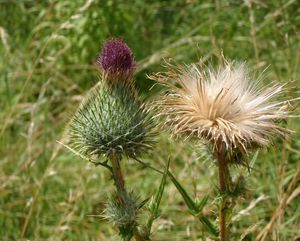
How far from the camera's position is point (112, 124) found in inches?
88.3

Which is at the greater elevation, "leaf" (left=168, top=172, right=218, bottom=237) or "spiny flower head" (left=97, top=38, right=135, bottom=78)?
"spiny flower head" (left=97, top=38, right=135, bottom=78)

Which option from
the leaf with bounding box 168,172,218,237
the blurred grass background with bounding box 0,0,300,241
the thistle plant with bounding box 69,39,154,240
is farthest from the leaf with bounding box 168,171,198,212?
the blurred grass background with bounding box 0,0,300,241

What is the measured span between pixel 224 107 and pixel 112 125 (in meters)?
0.45

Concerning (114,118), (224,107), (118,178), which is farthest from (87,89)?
(224,107)

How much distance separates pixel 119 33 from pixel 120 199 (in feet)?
10.2

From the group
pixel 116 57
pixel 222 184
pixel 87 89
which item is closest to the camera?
pixel 222 184

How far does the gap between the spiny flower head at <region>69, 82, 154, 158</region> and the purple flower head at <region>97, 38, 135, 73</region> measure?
Answer: 8cm

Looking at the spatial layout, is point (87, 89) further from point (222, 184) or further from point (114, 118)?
point (222, 184)

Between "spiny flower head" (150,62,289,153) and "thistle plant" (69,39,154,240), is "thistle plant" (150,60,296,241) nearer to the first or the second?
"spiny flower head" (150,62,289,153)

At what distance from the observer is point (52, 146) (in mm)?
4234

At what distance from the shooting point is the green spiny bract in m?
2.19

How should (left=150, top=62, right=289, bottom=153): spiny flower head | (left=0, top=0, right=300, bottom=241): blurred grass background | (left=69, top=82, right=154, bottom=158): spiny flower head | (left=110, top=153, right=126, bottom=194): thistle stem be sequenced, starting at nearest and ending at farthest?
1. (left=150, top=62, right=289, bottom=153): spiny flower head
2. (left=110, top=153, right=126, bottom=194): thistle stem
3. (left=69, top=82, right=154, bottom=158): spiny flower head
4. (left=0, top=0, right=300, bottom=241): blurred grass background

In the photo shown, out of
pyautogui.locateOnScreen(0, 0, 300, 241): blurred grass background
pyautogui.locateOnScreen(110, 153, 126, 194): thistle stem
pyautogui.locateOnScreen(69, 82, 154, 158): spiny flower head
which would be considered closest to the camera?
pyautogui.locateOnScreen(110, 153, 126, 194): thistle stem

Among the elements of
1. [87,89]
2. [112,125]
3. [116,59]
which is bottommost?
[112,125]
